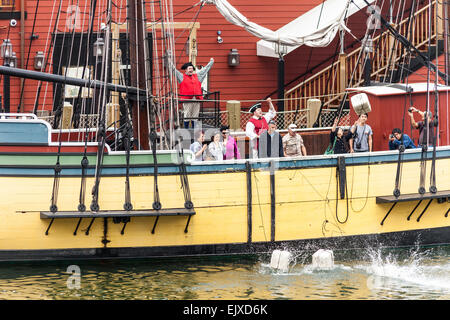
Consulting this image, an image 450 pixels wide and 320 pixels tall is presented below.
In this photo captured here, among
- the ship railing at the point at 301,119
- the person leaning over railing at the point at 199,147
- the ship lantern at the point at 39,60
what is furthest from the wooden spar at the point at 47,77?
the ship lantern at the point at 39,60

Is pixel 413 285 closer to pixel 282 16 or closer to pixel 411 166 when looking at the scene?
pixel 411 166

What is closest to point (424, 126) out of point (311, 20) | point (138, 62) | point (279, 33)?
point (279, 33)

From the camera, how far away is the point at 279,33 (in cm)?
1838

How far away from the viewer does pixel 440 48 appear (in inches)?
894

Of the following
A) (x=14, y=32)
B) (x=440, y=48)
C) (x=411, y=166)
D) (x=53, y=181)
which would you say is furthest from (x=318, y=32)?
(x=14, y=32)

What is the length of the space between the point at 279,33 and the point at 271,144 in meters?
2.94

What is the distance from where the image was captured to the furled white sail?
18281mm

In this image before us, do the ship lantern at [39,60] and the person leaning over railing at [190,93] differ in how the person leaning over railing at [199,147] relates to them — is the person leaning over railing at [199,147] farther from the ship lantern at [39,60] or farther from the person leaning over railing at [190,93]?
the ship lantern at [39,60]

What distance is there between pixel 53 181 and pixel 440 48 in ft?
38.6

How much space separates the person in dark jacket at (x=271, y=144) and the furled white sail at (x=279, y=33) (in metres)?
2.52

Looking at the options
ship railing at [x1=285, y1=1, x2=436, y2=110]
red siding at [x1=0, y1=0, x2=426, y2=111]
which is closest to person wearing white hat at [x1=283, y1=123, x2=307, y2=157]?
ship railing at [x1=285, y1=1, x2=436, y2=110]

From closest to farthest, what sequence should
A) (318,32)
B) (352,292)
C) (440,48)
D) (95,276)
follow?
(352,292), (95,276), (318,32), (440,48)

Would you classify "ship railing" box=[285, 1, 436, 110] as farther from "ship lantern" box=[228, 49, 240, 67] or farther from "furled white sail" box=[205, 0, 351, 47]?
"furled white sail" box=[205, 0, 351, 47]

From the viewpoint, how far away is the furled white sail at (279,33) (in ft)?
60.0
